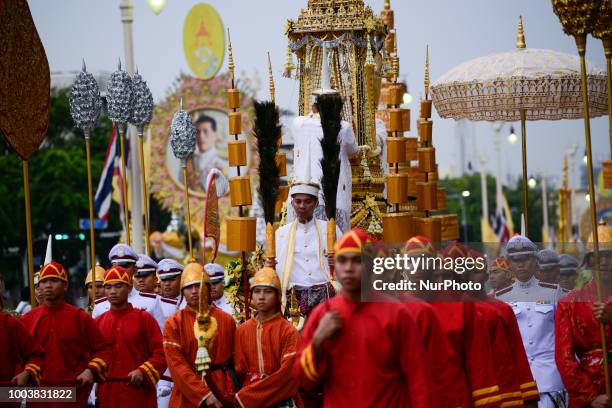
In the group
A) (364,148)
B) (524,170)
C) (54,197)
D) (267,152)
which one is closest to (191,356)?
(267,152)

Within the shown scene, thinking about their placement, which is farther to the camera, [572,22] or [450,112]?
[450,112]

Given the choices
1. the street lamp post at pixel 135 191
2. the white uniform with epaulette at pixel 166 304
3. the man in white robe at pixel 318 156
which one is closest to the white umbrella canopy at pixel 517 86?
the man in white robe at pixel 318 156

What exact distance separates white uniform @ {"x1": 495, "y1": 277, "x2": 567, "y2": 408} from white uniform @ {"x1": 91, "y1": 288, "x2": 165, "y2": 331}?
3.67m

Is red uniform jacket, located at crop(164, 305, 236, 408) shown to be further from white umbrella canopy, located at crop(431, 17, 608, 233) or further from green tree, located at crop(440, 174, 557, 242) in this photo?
green tree, located at crop(440, 174, 557, 242)

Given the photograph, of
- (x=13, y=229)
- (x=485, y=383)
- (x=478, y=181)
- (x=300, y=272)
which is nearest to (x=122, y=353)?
(x=300, y=272)

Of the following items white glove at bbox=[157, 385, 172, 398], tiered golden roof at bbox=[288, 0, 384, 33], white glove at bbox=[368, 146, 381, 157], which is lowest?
white glove at bbox=[157, 385, 172, 398]

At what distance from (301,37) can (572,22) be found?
18.9 feet

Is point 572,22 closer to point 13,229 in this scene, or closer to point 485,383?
point 485,383

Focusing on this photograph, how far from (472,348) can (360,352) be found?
3.82ft

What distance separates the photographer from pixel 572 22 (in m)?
9.96

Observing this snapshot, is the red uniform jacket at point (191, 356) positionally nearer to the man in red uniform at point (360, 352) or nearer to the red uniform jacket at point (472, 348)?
the red uniform jacket at point (472, 348)

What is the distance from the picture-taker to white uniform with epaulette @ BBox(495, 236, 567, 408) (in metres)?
11.4

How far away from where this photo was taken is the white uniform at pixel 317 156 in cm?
1288

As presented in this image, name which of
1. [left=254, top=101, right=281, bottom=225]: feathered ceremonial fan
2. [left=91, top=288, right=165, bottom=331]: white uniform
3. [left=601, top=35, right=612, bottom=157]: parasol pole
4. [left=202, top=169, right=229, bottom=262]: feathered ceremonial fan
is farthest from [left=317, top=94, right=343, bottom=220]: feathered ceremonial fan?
[left=91, top=288, right=165, bottom=331]: white uniform
